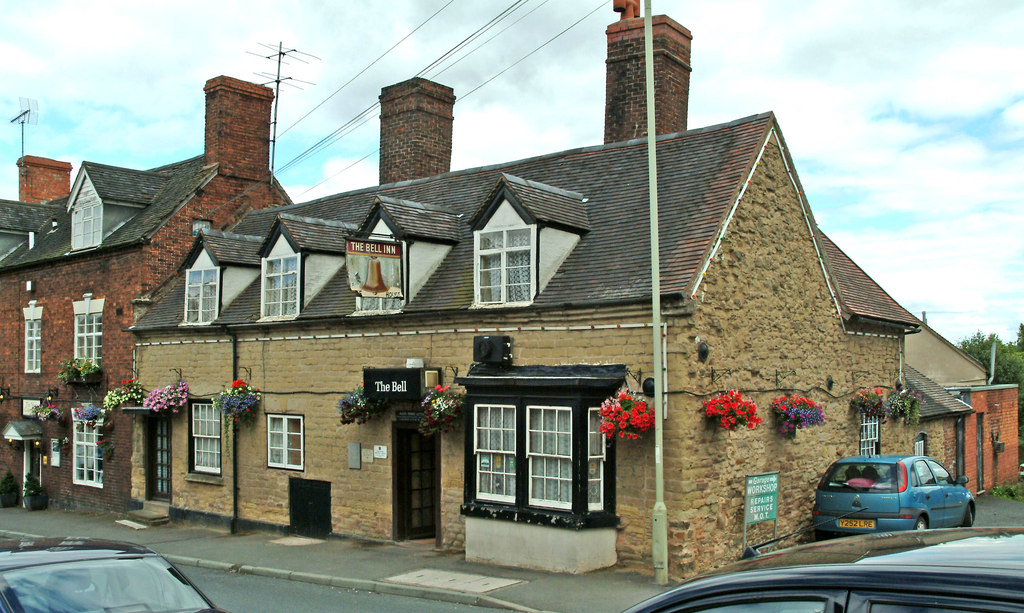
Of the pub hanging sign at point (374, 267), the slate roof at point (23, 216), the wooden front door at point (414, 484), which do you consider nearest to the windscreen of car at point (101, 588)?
the pub hanging sign at point (374, 267)

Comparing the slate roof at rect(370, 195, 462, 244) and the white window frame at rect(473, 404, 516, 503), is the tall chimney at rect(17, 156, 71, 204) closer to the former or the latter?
the slate roof at rect(370, 195, 462, 244)

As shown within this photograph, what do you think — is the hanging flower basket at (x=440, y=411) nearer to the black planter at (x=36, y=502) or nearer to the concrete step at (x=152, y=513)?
the concrete step at (x=152, y=513)

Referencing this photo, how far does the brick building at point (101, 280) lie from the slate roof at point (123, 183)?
0.04 meters

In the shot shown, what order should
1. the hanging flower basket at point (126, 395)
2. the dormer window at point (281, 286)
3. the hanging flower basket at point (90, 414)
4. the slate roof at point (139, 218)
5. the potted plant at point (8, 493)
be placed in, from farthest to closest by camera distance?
the potted plant at point (8, 493), the slate roof at point (139, 218), the hanging flower basket at point (90, 414), the hanging flower basket at point (126, 395), the dormer window at point (281, 286)

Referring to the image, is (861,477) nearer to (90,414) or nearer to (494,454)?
(494,454)

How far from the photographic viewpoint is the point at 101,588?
21.0ft

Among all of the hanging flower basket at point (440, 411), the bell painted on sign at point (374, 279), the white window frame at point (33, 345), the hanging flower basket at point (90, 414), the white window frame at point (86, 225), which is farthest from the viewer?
the white window frame at point (33, 345)

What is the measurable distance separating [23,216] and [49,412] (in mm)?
8294

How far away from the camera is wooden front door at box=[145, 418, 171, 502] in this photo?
73.0ft

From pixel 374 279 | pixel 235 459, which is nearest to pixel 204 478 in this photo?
pixel 235 459

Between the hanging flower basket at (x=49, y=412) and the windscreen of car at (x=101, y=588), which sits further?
the hanging flower basket at (x=49, y=412)

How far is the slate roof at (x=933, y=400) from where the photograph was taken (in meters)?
22.0

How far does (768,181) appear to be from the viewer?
1557 centimetres

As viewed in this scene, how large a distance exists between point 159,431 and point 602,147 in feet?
43.4
